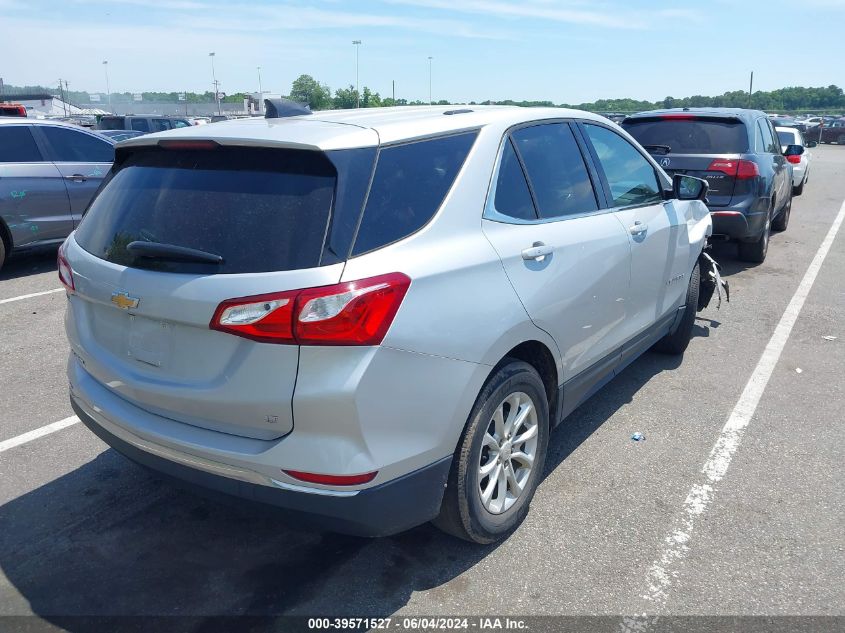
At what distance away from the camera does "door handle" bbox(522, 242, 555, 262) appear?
3133 mm

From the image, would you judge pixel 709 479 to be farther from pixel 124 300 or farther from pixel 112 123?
pixel 112 123

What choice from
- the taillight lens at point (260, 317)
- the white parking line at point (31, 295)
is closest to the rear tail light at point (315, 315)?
the taillight lens at point (260, 317)

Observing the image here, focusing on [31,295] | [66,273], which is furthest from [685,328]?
[31,295]

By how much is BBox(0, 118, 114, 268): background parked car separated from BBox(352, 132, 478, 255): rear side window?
6.52m

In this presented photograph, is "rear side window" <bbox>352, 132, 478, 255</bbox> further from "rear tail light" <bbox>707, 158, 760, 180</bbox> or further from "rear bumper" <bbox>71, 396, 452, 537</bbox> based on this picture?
"rear tail light" <bbox>707, 158, 760, 180</bbox>

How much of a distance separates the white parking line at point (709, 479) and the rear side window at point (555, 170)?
157 centimetres

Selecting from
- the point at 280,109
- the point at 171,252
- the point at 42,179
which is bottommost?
the point at 42,179

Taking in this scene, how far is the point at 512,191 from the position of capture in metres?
3.25

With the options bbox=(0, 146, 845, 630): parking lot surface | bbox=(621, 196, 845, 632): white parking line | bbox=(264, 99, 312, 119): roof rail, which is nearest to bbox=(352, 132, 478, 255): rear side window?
bbox=(264, 99, 312, 119): roof rail

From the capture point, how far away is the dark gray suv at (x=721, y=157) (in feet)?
26.2

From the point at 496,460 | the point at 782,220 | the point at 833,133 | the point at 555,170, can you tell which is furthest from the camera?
the point at 833,133

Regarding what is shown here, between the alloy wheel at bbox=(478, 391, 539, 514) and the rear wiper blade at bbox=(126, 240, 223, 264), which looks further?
the alloy wheel at bbox=(478, 391, 539, 514)

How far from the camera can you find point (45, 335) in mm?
6156

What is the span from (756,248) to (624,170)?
539 cm
